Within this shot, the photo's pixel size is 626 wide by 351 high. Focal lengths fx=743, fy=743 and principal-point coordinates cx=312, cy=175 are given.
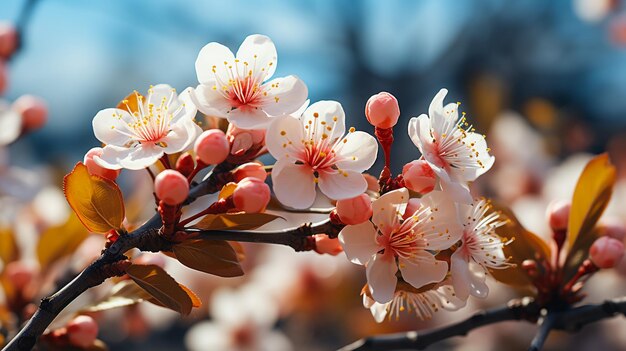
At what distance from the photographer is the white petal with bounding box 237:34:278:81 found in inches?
33.0

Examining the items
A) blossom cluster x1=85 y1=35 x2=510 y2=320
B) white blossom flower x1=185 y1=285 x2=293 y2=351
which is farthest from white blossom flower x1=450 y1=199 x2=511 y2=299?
white blossom flower x1=185 y1=285 x2=293 y2=351

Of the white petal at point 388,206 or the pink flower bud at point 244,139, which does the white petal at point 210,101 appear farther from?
A: the white petal at point 388,206

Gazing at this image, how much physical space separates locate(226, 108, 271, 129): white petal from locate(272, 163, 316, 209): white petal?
0.05 m

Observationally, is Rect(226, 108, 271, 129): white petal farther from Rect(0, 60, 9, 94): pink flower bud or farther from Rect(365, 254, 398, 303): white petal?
Rect(0, 60, 9, 94): pink flower bud

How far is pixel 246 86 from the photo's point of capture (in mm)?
815

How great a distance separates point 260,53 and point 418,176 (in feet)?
0.77

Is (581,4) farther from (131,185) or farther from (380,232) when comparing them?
(380,232)

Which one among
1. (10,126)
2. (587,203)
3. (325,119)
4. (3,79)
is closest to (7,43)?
(3,79)

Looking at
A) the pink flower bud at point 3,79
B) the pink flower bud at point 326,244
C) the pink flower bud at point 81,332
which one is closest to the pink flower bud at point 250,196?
the pink flower bud at point 326,244

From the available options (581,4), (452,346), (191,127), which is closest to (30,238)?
(191,127)

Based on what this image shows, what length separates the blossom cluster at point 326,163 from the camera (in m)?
0.75

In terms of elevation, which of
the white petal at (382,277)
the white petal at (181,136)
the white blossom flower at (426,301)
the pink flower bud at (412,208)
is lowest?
the white blossom flower at (426,301)

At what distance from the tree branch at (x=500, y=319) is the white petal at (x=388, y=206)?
0.22 meters

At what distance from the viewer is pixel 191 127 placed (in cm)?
78
